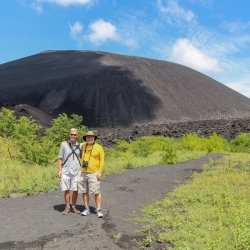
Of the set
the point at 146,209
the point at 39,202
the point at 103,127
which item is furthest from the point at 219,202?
the point at 103,127

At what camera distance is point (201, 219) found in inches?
281

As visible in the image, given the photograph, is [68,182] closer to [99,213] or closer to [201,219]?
[99,213]

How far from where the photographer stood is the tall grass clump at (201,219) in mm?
5738

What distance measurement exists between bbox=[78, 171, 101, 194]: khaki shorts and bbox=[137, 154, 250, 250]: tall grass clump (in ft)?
3.86

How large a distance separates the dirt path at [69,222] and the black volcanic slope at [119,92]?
1896 inches

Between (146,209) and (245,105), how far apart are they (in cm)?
7564

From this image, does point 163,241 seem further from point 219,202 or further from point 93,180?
point 219,202

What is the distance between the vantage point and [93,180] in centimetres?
750

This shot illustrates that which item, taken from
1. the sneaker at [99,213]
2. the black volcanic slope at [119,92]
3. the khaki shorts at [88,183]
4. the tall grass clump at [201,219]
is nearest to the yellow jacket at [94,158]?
the khaki shorts at [88,183]

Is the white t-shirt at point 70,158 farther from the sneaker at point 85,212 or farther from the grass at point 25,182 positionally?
the grass at point 25,182

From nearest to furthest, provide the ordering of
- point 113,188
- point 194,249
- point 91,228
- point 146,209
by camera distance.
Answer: point 194,249
point 91,228
point 146,209
point 113,188

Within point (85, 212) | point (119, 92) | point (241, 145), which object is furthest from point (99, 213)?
point (119, 92)

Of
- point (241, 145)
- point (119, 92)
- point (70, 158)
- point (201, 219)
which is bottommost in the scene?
point (201, 219)

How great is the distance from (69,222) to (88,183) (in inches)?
38.6
